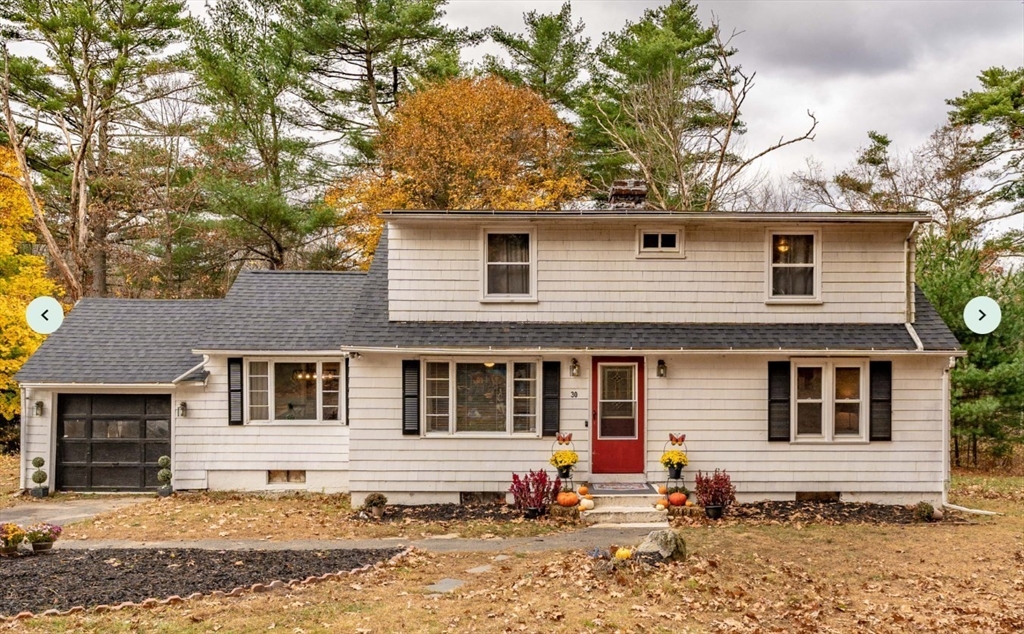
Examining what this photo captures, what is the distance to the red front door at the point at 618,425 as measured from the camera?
1168cm

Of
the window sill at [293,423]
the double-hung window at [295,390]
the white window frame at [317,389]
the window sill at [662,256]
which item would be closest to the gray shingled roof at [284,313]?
the white window frame at [317,389]

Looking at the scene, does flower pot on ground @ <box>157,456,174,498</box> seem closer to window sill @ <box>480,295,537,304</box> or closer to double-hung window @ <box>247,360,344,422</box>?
double-hung window @ <box>247,360,344,422</box>

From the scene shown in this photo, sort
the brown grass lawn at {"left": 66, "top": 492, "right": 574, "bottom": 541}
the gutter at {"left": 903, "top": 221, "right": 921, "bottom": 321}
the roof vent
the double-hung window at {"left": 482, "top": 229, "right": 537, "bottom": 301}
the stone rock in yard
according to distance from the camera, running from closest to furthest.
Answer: the stone rock in yard, the brown grass lawn at {"left": 66, "top": 492, "right": 574, "bottom": 541}, the gutter at {"left": 903, "top": 221, "right": 921, "bottom": 321}, the double-hung window at {"left": 482, "top": 229, "right": 537, "bottom": 301}, the roof vent

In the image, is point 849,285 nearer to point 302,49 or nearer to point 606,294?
point 606,294

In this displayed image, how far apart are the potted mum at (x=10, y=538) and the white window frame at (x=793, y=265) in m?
11.8

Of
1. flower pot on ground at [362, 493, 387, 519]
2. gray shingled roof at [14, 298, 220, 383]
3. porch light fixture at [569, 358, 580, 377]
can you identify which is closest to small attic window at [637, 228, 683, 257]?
porch light fixture at [569, 358, 580, 377]

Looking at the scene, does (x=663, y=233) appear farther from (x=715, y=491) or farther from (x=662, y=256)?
(x=715, y=491)

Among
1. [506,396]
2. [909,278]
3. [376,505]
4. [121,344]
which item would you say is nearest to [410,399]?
[506,396]

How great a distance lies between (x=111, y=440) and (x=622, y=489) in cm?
1018

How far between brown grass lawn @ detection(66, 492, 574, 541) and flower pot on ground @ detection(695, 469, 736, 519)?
243 cm

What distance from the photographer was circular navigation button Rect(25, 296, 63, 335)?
1443 centimetres

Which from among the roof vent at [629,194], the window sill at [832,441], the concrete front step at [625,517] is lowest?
the concrete front step at [625,517]

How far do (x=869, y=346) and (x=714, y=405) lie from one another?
272 cm

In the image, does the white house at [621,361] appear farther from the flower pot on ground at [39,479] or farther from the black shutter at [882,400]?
the flower pot on ground at [39,479]
